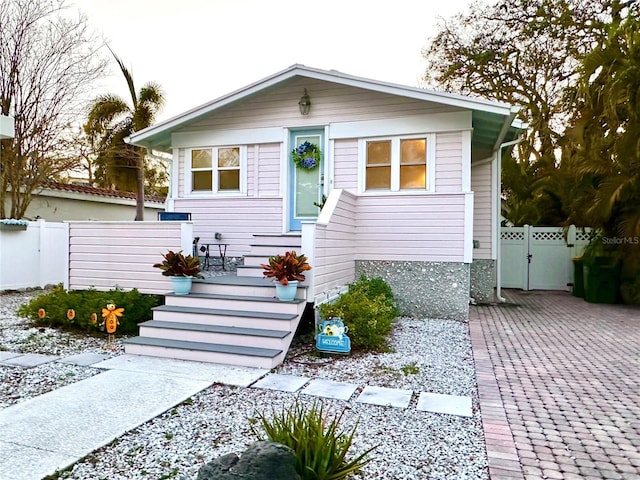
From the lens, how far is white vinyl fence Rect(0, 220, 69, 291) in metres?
9.70

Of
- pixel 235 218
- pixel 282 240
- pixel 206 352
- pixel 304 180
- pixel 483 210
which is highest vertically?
pixel 304 180

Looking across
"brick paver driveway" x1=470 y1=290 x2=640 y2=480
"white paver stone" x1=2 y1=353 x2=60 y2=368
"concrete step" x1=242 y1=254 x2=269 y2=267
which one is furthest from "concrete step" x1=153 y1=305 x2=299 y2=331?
"brick paver driveway" x1=470 y1=290 x2=640 y2=480

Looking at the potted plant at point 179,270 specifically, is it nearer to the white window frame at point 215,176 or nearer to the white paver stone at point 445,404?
the white window frame at point 215,176

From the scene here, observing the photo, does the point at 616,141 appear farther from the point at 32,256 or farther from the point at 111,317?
the point at 32,256

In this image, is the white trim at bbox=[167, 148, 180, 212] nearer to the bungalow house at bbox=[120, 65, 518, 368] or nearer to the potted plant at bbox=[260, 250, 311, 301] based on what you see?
the bungalow house at bbox=[120, 65, 518, 368]

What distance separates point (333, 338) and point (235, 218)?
398 centimetres

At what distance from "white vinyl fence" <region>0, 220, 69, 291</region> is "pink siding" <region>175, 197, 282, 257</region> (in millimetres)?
3481

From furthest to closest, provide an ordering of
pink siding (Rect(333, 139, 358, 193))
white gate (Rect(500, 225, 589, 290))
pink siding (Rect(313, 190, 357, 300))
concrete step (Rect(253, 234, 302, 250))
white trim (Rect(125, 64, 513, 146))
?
white gate (Rect(500, 225, 589, 290))
pink siding (Rect(333, 139, 358, 193))
white trim (Rect(125, 64, 513, 146))
concrete step (Rect(253, 234, 302, 250))
pink siding (Rect(313, 190, 357, 300))

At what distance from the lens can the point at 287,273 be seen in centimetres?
504

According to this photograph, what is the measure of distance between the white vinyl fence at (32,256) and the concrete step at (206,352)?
19.8 feet

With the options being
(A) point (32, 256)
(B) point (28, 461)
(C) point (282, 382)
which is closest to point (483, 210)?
(C) point (282, 382)

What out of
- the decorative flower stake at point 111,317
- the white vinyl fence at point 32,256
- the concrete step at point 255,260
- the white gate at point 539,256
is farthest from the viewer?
the white gate at point 539,256

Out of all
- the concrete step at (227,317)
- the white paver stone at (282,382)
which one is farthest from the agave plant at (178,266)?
the white paver stone at (282,382)

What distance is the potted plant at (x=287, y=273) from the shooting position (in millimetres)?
5039
